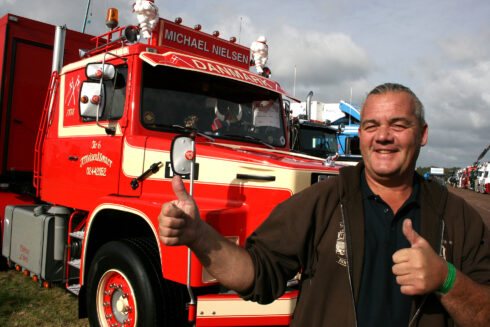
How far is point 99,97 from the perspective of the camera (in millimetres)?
3562

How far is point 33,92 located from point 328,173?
14.1 ft

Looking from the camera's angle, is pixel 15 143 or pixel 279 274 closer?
pixel 279 274

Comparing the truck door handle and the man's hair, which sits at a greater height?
the man's hair

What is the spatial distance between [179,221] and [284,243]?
471 mm

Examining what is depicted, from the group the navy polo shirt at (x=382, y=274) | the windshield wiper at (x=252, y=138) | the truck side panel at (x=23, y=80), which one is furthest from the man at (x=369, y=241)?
the truck side panel at (x=23, y=80)

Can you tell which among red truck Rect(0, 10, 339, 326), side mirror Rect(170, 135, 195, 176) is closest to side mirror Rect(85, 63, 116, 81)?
red truck Rect(0, 10, 339, 326)

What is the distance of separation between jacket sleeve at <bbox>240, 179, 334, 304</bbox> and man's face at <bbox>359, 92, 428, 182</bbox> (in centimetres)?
23

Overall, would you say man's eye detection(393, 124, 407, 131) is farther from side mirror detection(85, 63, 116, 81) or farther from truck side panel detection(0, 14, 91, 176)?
truck side panel detection(0, 14, 91, 176)

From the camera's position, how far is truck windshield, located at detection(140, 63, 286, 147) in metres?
3.55

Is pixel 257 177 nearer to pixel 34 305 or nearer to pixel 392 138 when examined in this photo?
pixel 392 138

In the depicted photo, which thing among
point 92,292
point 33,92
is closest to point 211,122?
point 92,292

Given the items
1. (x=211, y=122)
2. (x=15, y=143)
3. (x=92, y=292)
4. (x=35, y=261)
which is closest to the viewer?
(x=92, y=292)

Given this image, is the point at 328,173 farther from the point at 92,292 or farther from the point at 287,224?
the point at 92,292

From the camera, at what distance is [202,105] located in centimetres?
371
